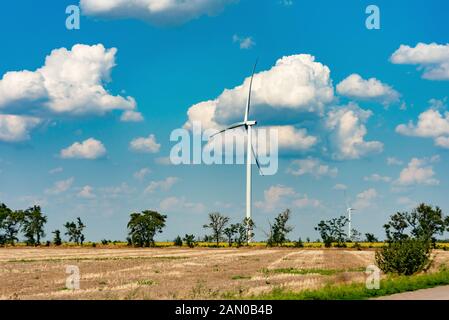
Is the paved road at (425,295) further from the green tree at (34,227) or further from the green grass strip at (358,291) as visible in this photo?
the green tree at (34,227)

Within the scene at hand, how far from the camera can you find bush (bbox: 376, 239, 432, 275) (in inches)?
1548

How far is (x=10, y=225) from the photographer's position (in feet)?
487

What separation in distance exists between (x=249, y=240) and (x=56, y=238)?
44.1 meters

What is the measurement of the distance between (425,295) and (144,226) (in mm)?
109883

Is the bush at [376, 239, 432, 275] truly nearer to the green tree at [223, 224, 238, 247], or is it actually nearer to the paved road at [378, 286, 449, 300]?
the paved road at [378, 286, 449, 300]

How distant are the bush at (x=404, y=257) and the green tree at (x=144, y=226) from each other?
320 ft

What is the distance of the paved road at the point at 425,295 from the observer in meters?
26.9

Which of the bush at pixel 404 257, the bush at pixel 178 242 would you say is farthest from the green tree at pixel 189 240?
the bush at pixel 404 257

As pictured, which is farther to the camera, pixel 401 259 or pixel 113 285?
pixel 401 259

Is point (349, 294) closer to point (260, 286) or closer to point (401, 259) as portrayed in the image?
point (260, 286)

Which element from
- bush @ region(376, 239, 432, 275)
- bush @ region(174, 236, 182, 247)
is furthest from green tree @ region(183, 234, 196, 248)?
bush @ region(376, 239, 432, 275)

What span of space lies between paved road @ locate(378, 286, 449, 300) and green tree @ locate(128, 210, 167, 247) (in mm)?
106492
